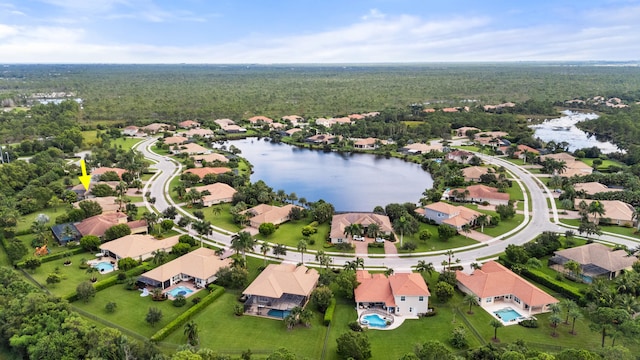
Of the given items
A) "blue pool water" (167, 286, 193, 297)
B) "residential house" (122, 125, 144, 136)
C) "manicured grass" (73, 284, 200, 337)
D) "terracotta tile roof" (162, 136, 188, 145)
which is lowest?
"blue pool water" (167, 286, 193, 297)

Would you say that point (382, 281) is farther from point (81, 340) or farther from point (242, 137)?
point (242, 137)

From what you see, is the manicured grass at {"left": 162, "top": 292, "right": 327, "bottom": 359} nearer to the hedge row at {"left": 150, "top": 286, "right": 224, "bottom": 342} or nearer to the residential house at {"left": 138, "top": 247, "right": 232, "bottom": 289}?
the hedge row at {"left": 150, "top": 286, "right": 224, "bottom": 342}

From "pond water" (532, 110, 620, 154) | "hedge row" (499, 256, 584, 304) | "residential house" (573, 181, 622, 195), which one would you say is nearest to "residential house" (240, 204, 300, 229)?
"hedge row" (499, 256, 584, 304)

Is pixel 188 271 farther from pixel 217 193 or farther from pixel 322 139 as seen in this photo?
pixel 322 139

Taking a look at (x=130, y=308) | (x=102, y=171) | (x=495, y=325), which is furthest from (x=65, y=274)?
(x=495, y=325)

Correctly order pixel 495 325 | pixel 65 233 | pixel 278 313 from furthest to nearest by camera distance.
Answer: pixel 65 233
pixel 278 313
pixel 495 325

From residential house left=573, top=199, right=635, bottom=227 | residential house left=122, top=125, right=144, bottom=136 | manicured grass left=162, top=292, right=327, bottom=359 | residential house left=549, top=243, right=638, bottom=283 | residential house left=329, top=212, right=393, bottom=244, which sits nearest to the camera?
manicured grass left=162, top=292, right=327, bottom=359
